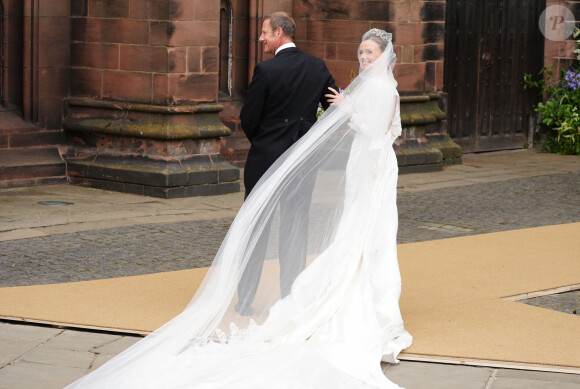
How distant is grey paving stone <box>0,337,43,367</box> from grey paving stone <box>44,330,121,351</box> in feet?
0.29

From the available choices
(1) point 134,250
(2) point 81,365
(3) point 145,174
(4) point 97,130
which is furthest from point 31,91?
(2) point 81,365

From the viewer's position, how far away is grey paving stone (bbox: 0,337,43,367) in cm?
575

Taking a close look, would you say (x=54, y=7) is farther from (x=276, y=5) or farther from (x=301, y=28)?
(x=301, y=28)

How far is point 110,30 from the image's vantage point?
11.8 m

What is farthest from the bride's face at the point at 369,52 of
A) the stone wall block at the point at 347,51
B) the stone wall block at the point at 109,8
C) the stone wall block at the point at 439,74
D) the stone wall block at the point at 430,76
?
the stone wall block at the point at 439,74

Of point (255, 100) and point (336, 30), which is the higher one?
point (336, 30)

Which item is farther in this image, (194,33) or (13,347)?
(194,33)

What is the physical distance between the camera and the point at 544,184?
12867 mm

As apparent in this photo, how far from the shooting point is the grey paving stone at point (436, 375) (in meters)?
5.54

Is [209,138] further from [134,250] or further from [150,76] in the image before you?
[134,250]

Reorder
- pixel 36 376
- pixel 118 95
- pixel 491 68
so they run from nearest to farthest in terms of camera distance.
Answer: pixel 36 376
pixel 118 95
pixel 491 68

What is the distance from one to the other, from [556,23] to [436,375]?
12113 millimetres

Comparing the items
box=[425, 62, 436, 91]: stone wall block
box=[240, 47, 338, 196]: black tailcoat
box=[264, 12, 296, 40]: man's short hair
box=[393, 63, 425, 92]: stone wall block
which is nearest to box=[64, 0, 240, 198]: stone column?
box=[393, 63, 425, 92]: stone wall block

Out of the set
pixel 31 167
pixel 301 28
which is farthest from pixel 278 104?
pixel 301 28
